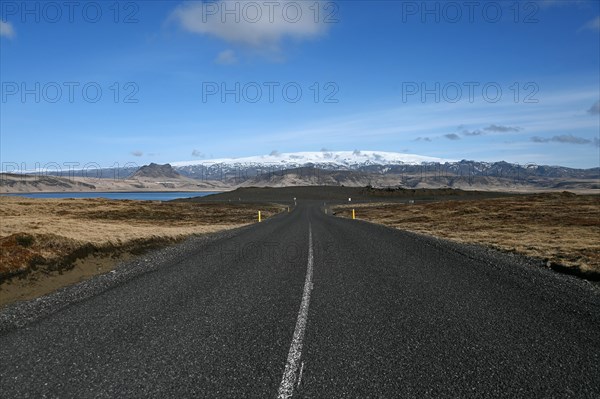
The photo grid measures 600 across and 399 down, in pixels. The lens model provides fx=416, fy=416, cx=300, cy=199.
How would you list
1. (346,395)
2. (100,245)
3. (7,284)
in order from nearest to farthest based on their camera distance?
(346,395), (7,284), (100,245)

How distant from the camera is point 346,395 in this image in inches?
192

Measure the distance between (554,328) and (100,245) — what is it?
56.6 ft

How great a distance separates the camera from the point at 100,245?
721 inches

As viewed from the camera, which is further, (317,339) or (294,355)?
(317,339)

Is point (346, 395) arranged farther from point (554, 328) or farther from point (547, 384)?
point (554, 328)

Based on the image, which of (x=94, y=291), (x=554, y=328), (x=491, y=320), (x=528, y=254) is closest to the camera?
(x=554, y=328)

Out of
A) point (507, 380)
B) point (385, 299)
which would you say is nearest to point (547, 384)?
point (507, 380)

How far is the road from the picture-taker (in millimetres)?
5141

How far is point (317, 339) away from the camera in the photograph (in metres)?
6.71

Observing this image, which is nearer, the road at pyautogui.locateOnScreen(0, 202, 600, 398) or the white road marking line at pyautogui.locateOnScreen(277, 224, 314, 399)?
the white road marking line at pyautogui.locateOnScreen(277, 224, 314, 399)

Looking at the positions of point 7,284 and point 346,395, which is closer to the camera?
point 346,395

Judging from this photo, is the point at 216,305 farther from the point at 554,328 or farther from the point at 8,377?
the point at 554,328

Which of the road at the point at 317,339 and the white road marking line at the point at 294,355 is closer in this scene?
the white road marking line at the point at 294,355

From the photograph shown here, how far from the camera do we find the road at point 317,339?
5.14 meters
